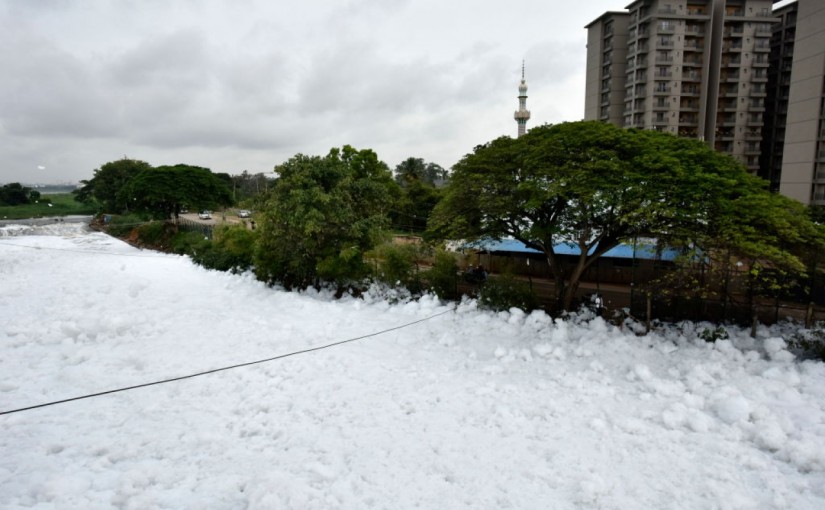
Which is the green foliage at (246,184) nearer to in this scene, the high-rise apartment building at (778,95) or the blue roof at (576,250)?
the blue roof at (576,250)

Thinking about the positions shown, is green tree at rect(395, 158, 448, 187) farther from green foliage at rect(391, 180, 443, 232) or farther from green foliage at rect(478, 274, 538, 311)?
green foliage at rect(478, 274, 538, 311)

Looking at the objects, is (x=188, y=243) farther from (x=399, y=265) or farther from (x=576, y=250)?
(x=576, y=250)

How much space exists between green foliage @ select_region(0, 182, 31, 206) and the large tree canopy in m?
67.8

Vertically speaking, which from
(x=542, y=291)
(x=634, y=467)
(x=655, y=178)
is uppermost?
(x=655, y=178)

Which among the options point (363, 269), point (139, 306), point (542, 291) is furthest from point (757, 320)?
point (139, 306)

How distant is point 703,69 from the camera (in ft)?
125

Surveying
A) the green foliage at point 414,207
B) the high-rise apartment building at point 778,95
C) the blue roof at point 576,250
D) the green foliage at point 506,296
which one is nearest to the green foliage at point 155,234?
the green foliage at point 414,207

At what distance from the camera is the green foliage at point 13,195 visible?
2203 inches

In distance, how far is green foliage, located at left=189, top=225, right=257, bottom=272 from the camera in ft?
67.6

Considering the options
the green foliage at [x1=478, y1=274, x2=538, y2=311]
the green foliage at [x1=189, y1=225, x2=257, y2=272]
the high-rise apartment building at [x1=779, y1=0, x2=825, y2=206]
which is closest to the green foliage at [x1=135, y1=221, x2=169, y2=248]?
the green foliage at [x1=189, y1=225, x2=257, y2=272]

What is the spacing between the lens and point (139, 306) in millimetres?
15484

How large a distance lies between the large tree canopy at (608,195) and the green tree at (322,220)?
3.48 m

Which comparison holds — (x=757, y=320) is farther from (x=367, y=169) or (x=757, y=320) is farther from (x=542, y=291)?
(x=367, y=169)

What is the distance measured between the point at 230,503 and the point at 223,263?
17925 mm
